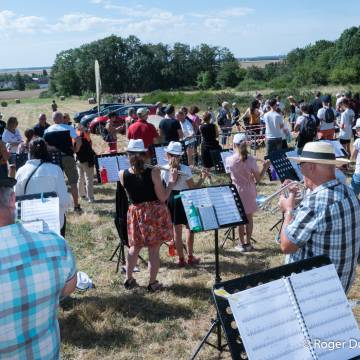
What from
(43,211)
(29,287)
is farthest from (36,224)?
(29,287)

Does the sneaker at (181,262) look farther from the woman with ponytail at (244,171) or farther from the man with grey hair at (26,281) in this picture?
the man with grey hair at (26,281)

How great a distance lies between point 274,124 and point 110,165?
4825mm

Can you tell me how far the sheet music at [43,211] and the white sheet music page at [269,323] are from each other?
2149mm

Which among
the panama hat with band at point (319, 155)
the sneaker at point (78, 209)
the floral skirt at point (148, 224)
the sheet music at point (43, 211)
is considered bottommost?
the sneaker at point (78, 209)

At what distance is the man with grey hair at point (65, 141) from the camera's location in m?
8.04

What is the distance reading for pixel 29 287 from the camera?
227 centimetres

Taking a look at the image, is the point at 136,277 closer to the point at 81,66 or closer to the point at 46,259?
the point at 46,259

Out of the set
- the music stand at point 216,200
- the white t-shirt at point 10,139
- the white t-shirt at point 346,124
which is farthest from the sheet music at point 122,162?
the white t-shirt at point 346,124

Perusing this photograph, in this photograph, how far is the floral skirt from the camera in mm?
5035

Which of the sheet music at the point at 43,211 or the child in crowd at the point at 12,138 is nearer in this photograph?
the sheet music at the point at 43,211

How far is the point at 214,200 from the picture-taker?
4.85 meters

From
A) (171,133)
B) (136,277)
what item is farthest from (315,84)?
(136,277)

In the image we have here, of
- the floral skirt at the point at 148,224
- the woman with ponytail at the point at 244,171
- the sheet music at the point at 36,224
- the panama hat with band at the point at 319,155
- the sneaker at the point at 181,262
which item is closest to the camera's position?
the panama hat with band at the point at 319,155

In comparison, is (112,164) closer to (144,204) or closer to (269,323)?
(144,204)
